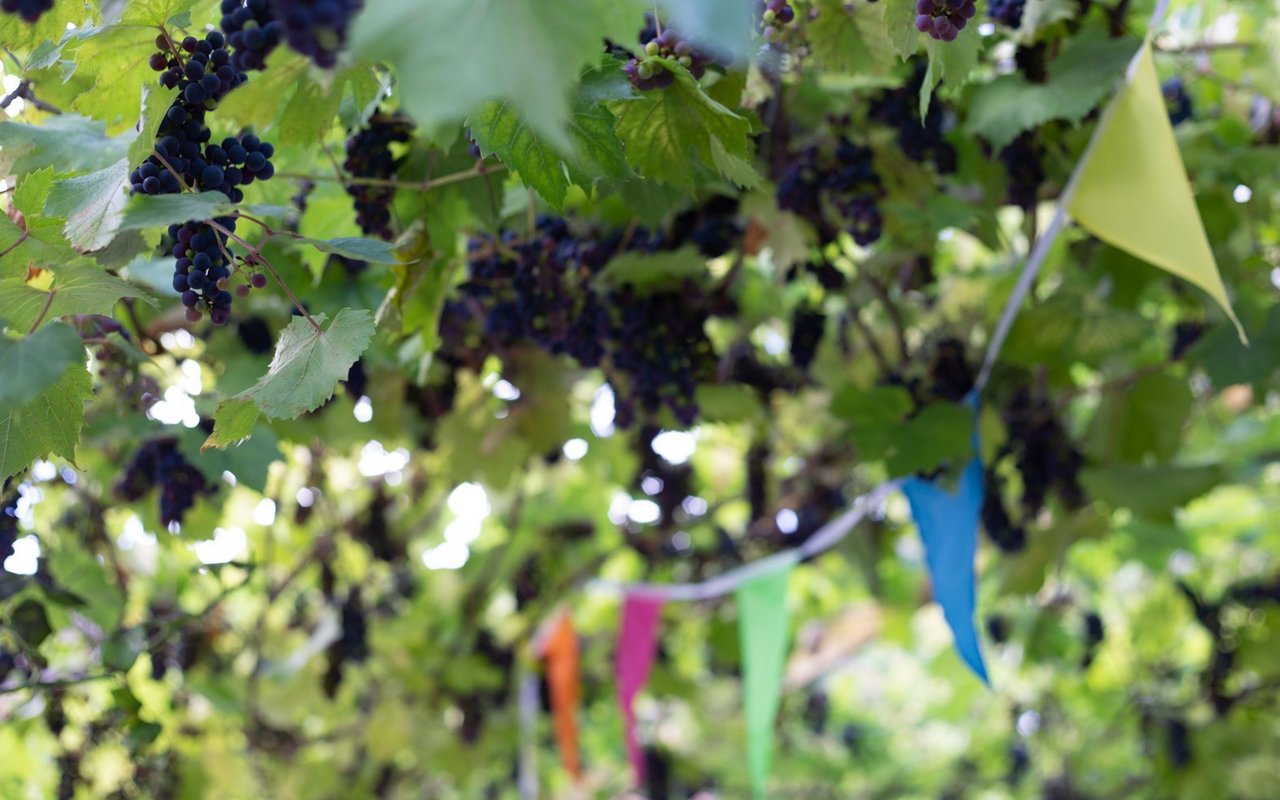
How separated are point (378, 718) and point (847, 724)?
9.35ft

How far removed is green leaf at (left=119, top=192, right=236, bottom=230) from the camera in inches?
33.3

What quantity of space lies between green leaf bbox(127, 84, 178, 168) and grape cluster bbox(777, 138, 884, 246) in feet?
3.28

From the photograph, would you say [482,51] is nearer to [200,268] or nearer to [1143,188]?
[200,268]

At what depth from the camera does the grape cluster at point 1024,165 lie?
178cm

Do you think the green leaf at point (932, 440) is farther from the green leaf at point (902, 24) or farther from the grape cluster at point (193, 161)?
the grape cluster at point (193, 161)

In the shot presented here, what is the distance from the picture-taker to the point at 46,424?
3.84 ft

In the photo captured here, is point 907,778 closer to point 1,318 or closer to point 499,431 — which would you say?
point 499,431

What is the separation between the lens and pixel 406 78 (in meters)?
0.59

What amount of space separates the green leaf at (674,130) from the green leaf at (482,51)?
1.71 feet

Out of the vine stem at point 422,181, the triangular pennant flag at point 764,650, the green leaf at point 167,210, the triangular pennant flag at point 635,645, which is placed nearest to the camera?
the green leaf at point 167,210

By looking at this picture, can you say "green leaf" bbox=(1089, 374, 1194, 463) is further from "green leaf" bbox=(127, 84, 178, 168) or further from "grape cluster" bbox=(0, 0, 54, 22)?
"grape cluster" bbox=(0, 0, 54, 22)

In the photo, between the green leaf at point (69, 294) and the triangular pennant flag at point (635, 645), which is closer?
the green leaf at point (69, 294)

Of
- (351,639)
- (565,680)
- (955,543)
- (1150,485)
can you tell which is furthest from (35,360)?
(565,680)

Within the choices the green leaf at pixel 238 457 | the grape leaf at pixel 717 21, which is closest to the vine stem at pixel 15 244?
the green leaf at pixel 238 457
